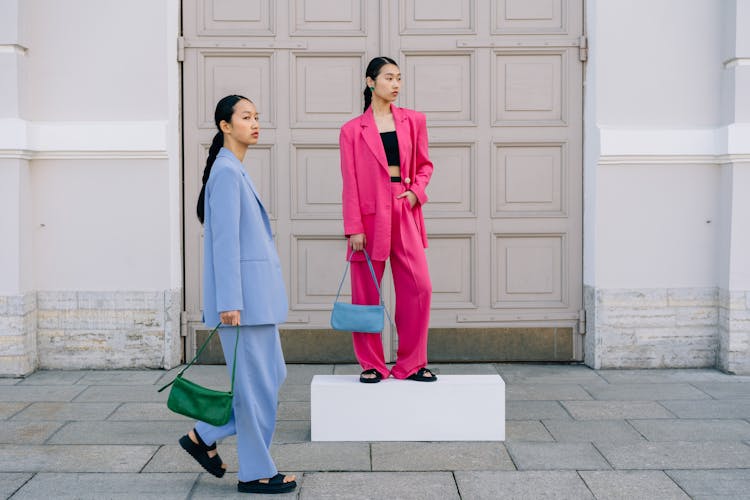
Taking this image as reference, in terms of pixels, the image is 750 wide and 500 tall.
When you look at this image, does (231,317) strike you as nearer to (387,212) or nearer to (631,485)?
(387,212)

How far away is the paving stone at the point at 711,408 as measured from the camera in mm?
5354

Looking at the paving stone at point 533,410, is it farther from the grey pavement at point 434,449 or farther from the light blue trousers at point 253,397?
the light blue trousers at point 253,397

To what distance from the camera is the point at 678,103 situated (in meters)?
6.61

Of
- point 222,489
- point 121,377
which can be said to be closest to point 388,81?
point 222,489

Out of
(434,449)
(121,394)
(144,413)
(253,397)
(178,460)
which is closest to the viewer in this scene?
(253,397)

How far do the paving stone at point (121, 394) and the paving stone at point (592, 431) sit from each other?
240 centimetres

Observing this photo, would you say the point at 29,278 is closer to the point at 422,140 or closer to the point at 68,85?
the point at 68,85

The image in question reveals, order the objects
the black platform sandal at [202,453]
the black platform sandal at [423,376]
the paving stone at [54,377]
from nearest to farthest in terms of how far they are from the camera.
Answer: the black platform sandal at [202,453] → the black platform sandal at [423,376] → the paving stone at [54,377]

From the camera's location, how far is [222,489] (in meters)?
4.10

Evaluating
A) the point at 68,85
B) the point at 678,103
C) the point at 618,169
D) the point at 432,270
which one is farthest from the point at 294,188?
the point at 678,103

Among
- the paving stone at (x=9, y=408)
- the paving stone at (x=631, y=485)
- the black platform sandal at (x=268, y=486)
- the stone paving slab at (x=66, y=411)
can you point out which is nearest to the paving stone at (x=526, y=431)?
the paving stone at (x=631, y=485)

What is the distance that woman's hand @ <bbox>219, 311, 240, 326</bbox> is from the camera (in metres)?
3.84

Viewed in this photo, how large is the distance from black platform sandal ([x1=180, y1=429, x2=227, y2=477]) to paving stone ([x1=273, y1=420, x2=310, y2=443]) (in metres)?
0.78

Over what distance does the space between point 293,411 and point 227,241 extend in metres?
1.95
